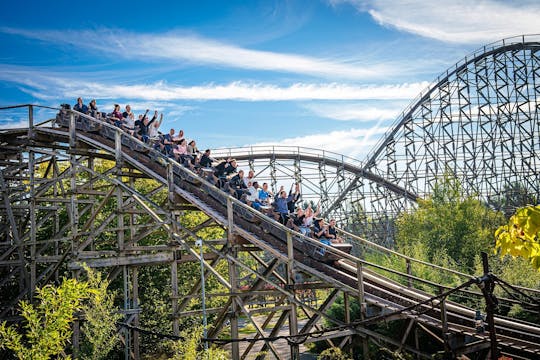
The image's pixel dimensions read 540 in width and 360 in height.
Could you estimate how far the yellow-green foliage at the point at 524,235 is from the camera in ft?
10.6

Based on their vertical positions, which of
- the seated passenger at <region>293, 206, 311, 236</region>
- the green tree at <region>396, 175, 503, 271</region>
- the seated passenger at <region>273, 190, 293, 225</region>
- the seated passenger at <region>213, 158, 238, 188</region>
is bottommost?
the green tree at <region>396, 175, 503, 271</region>

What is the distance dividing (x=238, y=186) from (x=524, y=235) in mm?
8733

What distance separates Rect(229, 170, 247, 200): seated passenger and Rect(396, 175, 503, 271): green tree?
9.93 metres

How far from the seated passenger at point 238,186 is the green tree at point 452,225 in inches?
391

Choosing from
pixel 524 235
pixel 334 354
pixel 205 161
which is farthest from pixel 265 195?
pixel 524 235

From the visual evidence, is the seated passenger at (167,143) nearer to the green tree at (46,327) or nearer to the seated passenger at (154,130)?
the seated passenger at (154,130)

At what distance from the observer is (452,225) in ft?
73.0

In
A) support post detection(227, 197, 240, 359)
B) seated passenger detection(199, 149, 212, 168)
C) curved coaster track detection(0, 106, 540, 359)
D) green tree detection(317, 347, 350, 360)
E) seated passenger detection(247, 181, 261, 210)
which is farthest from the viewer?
seated passenger detection(199, 149, 212, 168)

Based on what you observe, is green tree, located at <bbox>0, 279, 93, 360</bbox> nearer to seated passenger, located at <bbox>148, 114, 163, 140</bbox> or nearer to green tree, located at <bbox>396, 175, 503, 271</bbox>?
seated passenger, located at <bbox>148, 114, 163, 140</bbox>

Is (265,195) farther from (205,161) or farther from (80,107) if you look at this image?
(80,107)

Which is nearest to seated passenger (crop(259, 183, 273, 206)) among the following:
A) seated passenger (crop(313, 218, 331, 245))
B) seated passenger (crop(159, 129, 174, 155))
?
seated passenger (crop(313, 218, 331, 245))

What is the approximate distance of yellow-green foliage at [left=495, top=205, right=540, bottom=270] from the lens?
3234 mm

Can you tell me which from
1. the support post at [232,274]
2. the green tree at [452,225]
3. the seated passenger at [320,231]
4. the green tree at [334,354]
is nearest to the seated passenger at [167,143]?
the support post at [232,274]

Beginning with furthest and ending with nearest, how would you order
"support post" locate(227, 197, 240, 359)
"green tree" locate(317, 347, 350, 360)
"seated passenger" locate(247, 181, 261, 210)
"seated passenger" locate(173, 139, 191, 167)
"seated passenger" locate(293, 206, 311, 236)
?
"seated passenger" locate(173, 139, 191, 167)
"seated passenger" locate(247, 181, 261, 210)
"seated passenger" locate(293, 206, 311, 236)
"support post" locate(227, 197, 240, 359)
"green tree" locate(317, 347, 350, 360)
